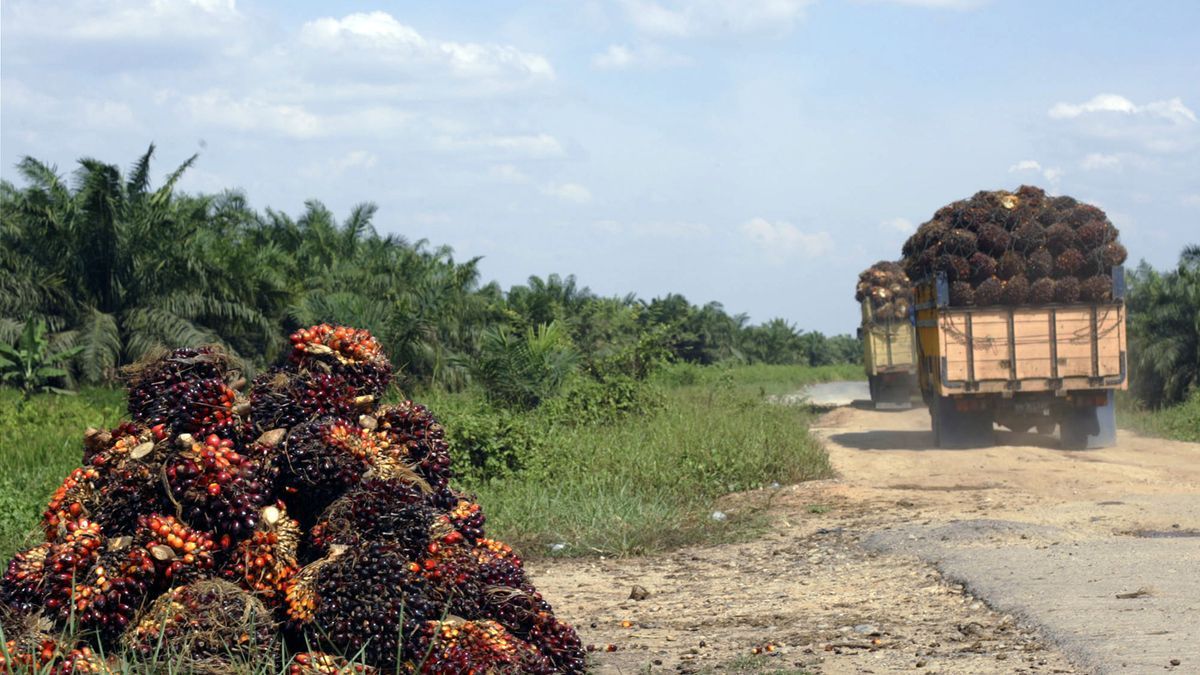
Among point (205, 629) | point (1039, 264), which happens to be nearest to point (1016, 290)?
point (1039, 264)

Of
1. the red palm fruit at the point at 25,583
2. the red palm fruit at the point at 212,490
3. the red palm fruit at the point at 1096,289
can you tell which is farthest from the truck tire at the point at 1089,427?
the red palm fruit at the point at 25,583

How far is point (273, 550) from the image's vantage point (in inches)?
189

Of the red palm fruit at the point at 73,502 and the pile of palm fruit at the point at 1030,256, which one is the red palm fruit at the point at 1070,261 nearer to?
the pile of palm fruit at the point at 1030,256

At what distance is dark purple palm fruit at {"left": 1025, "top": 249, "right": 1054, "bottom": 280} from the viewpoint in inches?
572

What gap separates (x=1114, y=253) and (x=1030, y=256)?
969mm

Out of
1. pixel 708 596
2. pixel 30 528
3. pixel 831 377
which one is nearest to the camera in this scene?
pixel 708 596

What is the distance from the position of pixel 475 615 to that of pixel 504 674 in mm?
377

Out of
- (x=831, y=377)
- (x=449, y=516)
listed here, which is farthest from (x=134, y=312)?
(x=831, y=377)

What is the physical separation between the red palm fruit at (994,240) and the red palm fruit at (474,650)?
11.3 meters

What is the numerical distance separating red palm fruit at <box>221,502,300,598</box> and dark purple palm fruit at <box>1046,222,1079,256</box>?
1192 cm

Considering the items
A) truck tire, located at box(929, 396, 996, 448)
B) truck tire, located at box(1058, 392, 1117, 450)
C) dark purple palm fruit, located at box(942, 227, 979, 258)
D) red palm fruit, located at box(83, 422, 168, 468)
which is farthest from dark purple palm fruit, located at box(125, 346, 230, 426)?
truck tire, located at box(1058, 392, 1117, 450)

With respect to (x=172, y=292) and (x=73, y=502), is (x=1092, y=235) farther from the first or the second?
(x=172, y=292)

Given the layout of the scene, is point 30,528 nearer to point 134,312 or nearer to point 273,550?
point 273,550

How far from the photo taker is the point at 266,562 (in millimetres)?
4770
